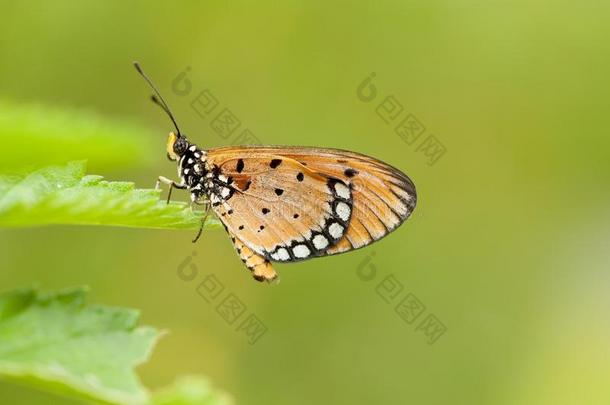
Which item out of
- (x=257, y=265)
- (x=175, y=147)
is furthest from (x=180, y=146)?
(x=257, y=265)

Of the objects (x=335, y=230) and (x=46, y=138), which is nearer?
(x=46, y=138)

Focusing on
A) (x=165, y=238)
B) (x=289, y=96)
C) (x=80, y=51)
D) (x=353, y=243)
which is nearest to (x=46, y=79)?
(x=80, y=51)

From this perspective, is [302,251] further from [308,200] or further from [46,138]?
[46,138]

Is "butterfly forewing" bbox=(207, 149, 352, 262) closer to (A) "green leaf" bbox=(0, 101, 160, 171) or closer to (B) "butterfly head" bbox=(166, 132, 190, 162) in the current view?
(B) "butterfly head" bbox=(166, 132, 190, 162)

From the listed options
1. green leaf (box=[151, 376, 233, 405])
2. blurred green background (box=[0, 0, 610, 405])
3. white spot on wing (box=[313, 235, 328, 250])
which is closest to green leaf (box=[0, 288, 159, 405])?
green leaf (box=[151, 376, 233, 405])

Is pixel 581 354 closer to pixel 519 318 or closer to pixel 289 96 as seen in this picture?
pixel 519 318
